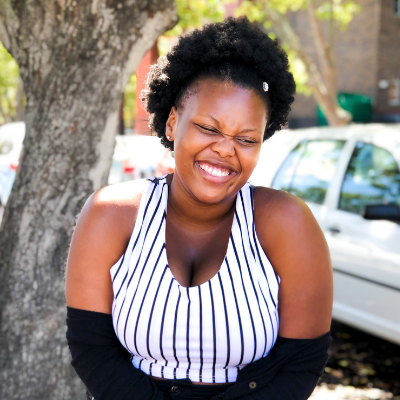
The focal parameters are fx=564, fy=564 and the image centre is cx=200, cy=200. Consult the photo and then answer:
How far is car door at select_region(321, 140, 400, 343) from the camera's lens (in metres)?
3.90

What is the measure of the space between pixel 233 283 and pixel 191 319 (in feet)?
0.59

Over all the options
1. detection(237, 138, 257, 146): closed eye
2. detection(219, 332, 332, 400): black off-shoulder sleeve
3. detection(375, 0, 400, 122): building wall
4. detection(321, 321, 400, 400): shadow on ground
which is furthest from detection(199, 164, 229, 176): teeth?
detection(375, 0, 400, 122): building wall

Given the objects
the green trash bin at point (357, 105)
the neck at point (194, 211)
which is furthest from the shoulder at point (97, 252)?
the green trash bin at point (357, 105)

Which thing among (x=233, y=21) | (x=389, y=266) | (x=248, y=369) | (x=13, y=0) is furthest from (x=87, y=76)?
(x=389, y=266)

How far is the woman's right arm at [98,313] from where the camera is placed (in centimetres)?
188

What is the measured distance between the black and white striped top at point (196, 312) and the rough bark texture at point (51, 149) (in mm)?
1122

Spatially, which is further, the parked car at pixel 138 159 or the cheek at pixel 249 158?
the parked car at pixel 138 159

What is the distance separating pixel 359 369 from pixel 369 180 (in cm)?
153

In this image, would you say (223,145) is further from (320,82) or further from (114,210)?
(320,82)

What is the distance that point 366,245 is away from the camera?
4098 millimetres

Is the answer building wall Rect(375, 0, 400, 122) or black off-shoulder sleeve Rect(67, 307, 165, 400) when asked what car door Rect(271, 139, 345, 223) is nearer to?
black off-shoulder sleeve Rect(67, 307, 165, 400)

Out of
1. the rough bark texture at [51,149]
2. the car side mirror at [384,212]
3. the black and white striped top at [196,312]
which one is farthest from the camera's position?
the car side mirror at [384,212]

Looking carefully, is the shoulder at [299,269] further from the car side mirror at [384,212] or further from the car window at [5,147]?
the car window at [5,147]

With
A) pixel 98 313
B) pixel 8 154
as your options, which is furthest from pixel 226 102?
pixel 8 154
